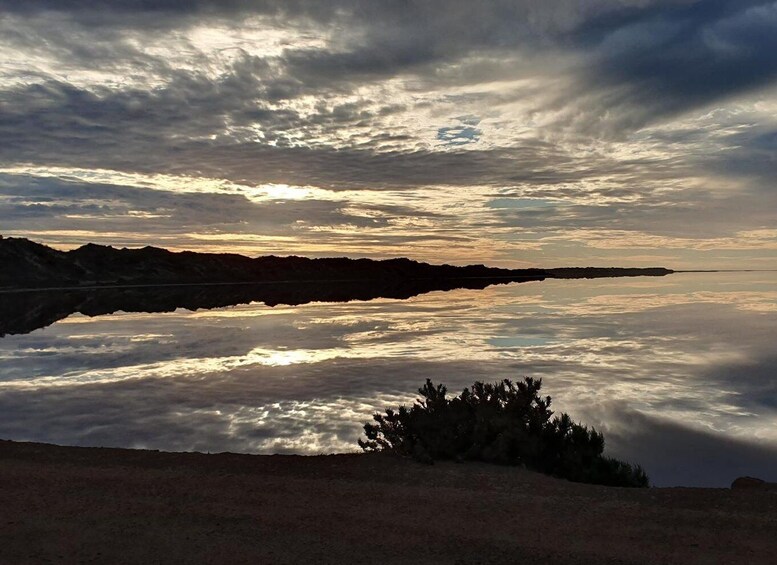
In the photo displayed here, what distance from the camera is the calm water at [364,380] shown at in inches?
484

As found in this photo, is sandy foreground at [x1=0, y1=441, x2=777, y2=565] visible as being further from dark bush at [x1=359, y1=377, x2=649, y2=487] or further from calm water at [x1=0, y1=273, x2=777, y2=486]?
calm water at [x1=0, y1=273, x2=777, y2=486]

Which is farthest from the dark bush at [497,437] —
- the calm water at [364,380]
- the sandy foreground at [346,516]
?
the calm water at [364,380]

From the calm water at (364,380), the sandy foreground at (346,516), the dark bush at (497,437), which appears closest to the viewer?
the sandy foreground at (346,516)

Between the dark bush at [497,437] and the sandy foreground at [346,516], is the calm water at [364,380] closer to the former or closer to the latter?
the dark bush at [497,437]

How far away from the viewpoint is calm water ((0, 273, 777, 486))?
484 inches

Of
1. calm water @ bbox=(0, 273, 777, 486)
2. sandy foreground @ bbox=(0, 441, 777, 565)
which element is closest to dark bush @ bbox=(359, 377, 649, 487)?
sandy foreground @ bbox=(0, 441, 777, 565)

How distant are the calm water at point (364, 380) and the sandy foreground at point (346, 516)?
2.02 m

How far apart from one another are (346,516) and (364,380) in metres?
10.0

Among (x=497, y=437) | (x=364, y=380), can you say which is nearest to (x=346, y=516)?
(x=497, y=437)

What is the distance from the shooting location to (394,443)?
11.4 metres

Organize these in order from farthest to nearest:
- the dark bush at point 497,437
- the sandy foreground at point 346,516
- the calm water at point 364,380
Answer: the calm water at point 364,380
the dark bush at point 497,437
the sandy foreground at point 346,516

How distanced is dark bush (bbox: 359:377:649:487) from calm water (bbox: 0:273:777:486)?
0.95 m

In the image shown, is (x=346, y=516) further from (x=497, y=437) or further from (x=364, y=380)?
(x=364, y=380)

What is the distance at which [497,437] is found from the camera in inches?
442
